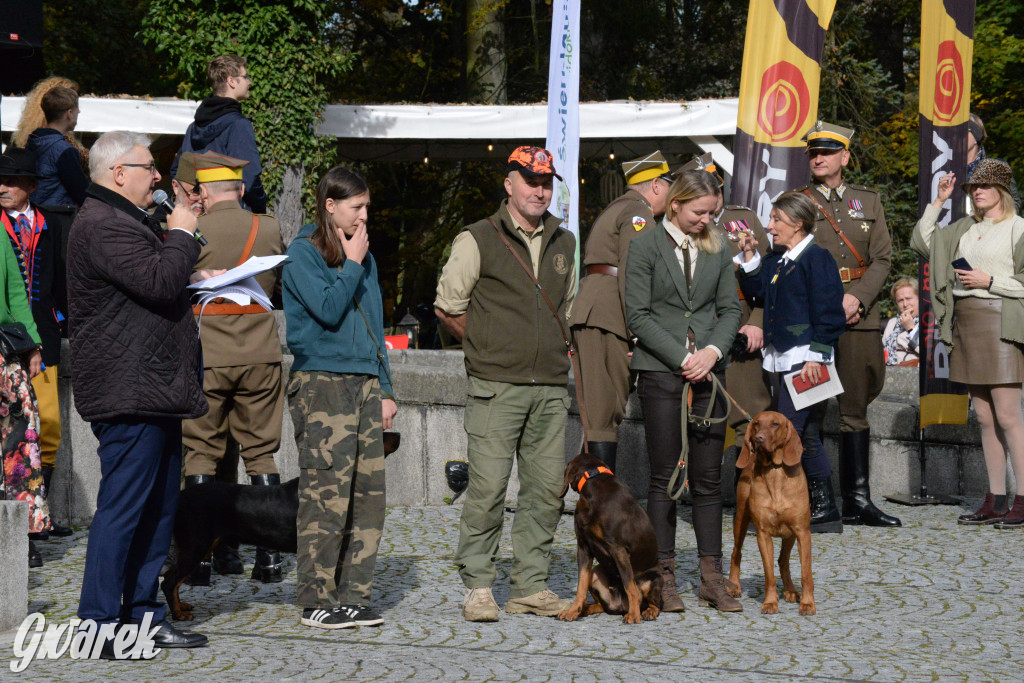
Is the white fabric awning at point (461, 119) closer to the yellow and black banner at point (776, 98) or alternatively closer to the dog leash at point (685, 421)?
the yellow and black banner at point (776, 98)

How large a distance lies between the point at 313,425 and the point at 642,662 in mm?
1665

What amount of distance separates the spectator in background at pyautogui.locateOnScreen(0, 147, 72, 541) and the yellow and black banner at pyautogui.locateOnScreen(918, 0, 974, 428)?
17.7 feet

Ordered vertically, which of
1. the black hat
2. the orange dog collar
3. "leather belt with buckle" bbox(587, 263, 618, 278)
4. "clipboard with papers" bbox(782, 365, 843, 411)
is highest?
the black hat

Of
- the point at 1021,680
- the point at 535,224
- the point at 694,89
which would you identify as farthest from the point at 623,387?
the point at 694,89

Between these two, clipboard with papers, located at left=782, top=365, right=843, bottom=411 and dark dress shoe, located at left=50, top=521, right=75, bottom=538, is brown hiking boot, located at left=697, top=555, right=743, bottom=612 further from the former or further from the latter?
dark dress shoe, located at left=50, top=521, right=75, bottom=538

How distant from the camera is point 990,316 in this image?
796cm

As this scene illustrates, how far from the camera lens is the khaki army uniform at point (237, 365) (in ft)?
20.8

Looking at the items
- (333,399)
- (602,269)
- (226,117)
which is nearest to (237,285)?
(333,399)

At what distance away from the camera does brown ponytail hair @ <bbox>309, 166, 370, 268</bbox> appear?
17.9ft

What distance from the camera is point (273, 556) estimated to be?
21.6 feet

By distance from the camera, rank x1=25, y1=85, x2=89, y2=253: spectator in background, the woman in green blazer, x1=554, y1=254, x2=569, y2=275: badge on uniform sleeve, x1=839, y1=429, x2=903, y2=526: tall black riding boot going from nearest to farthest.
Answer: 1. x1=554, y1=254, x2=569, y2=275: badge on uniform sleeve
2. the woman in green blazer
3. x1=25, y1=85, x2=89, y2=253: spectator in background
4. x1=839, y1=429, x2=903, y2=526: tall black riding boot

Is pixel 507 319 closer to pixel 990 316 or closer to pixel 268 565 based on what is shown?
pixel 268 565

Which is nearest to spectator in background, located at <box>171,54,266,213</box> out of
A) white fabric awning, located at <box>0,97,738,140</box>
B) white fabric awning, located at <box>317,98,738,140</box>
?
white fabric awning, located at <box>0,97,738,140</box>

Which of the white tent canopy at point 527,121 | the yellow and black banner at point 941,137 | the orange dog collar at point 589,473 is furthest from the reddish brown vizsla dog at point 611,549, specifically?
the white tent canopy at point 527,121
